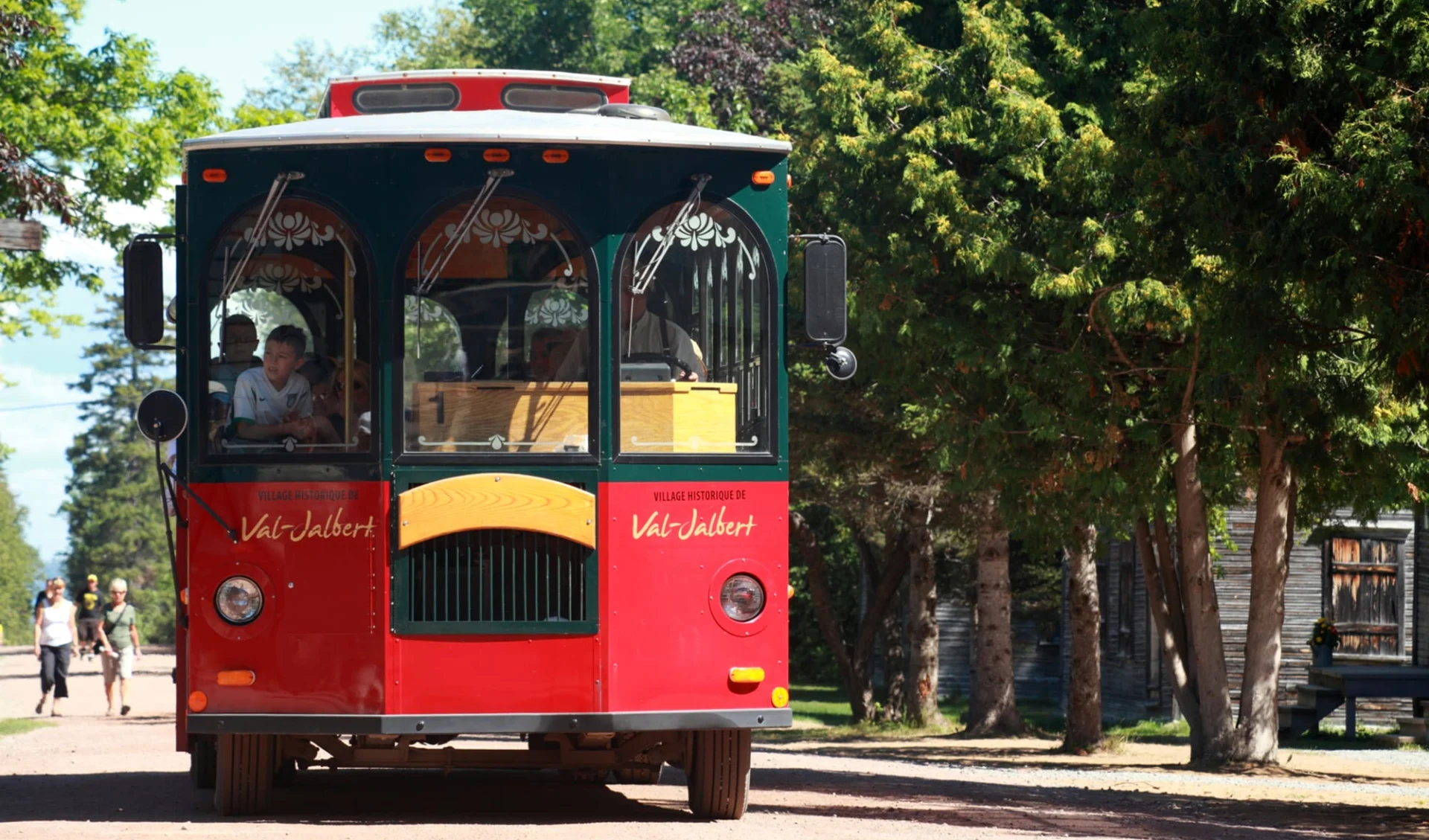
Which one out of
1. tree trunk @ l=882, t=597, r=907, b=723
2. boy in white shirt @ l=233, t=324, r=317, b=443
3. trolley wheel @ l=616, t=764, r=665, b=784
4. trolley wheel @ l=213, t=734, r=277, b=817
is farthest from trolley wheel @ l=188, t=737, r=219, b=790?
tree trunk @ l=882, t=597, r=907, b=723

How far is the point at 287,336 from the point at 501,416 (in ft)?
3.64

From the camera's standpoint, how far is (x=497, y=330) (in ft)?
30.4

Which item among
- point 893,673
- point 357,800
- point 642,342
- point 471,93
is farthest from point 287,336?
point 893,673

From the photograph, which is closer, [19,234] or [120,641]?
[19,234]

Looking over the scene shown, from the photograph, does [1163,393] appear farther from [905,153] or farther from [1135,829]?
[1135,829]

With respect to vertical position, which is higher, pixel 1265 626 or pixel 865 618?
pixel 1265 626

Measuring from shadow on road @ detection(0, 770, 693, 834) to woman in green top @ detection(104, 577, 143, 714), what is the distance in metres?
9.60

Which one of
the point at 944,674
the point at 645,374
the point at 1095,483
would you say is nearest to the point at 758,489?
the point at 645,374

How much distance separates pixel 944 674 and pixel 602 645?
3506cm

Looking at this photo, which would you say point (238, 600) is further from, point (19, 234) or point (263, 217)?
point (19, 234)

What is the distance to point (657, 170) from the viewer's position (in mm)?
9523

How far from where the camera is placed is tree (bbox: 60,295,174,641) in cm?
8506

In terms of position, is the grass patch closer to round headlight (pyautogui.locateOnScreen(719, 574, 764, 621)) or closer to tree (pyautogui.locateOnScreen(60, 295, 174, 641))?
round headlight (pyautogui.locateOnScreen(719, 574, 764, 621))

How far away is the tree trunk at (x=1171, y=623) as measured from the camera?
18.1 meters
